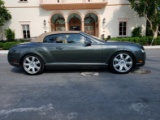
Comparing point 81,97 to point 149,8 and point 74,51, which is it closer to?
point 74,51

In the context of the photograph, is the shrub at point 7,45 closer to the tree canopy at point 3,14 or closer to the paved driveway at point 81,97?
the tree canopy at point 3,14

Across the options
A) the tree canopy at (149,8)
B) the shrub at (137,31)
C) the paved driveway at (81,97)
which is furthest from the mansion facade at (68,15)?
the paved driveway at (81,97)

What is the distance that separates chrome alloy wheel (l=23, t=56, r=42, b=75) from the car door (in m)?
0.60

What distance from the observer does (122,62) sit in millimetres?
5152

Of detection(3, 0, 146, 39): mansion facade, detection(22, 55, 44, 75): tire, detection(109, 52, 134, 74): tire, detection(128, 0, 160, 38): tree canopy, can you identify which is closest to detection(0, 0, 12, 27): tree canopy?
detection(3, 0, 146, 39): mansion facade

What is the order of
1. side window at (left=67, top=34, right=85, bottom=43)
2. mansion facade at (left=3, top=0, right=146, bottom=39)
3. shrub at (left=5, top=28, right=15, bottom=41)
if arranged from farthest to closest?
1. mansion facade at (left=3, top=0, right=146, bottom=39)
2. shrub at (left=5, top=28, right=15, bottom=41)
3. side window at (left=67, top=34, right=85, bottom=43)

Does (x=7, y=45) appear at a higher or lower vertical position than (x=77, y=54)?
higher

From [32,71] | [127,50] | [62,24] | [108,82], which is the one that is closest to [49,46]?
[32,71]

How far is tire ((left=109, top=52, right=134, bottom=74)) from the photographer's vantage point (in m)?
5.13

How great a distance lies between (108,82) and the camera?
4.41 m

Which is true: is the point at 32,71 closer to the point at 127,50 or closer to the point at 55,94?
the point at 55,94

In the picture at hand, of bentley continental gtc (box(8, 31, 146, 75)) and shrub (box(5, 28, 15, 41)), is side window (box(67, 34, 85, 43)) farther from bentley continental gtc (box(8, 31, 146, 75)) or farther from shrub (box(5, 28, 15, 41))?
shrub (box(5, 28, 15, 41))

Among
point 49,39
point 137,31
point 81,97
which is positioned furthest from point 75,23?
point 81,97

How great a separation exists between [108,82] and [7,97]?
9.08 feet
